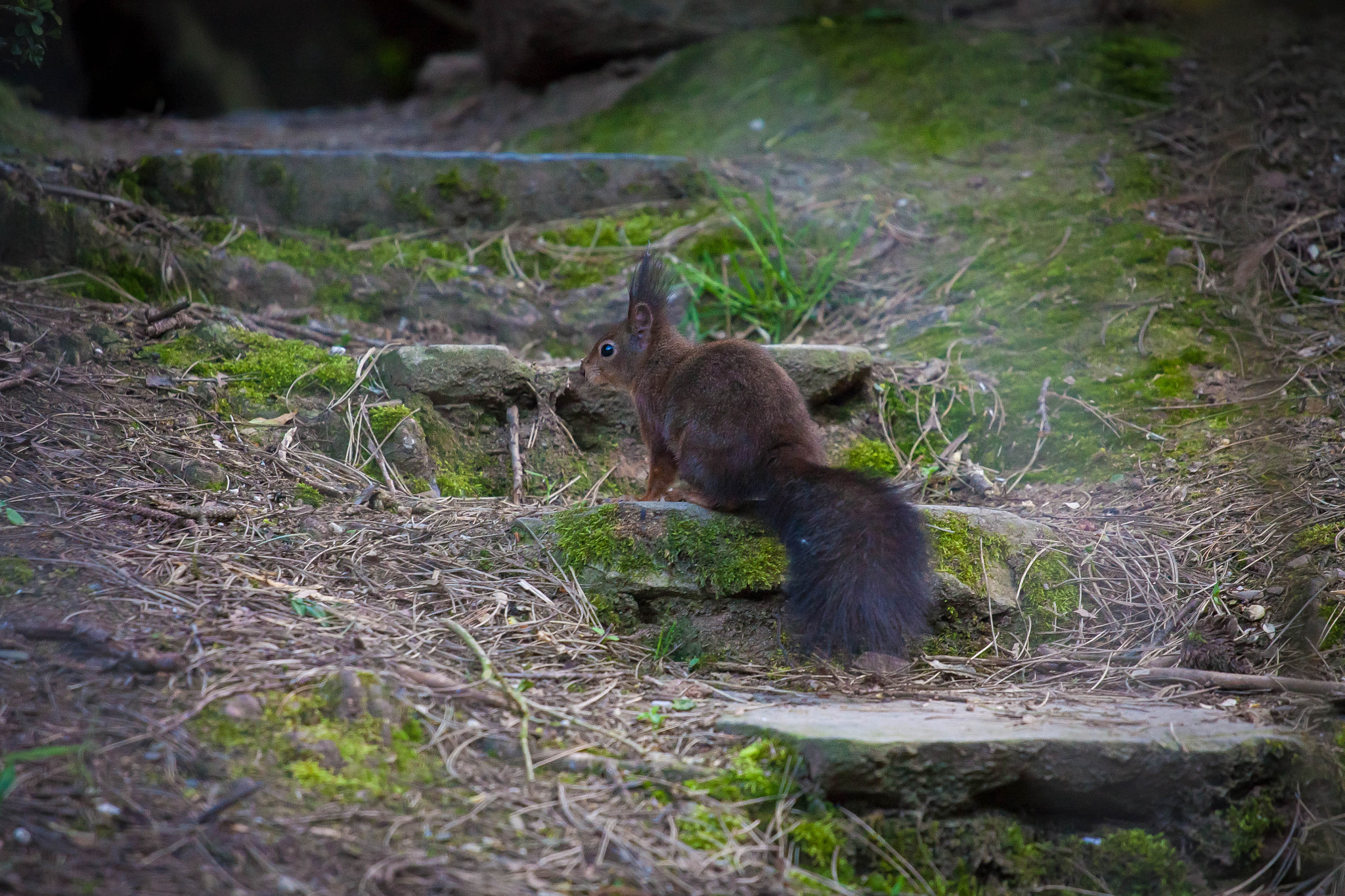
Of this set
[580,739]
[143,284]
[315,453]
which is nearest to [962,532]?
[580,739]

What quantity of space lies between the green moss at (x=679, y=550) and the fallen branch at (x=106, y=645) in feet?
4.15

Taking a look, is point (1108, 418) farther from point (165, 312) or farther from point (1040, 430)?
point (165, 312)

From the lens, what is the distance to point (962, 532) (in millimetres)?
3330

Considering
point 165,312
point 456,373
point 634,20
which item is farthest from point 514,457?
point 634,20

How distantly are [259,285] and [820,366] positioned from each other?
2.64m

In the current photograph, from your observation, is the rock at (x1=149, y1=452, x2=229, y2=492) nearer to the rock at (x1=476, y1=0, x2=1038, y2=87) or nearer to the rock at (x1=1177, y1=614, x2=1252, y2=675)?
the rock at (x1=1177, y1=614, x2=1252, y2=675)

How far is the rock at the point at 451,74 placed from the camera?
9438mm

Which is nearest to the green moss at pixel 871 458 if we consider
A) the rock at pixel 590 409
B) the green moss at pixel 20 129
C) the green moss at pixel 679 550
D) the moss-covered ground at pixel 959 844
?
the rock at pixel 590 409

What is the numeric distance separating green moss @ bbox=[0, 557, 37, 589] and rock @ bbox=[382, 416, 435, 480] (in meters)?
1.39

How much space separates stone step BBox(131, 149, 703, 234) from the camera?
4.98m

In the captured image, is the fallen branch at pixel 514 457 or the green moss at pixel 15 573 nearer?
the green moss at pixel 15 573

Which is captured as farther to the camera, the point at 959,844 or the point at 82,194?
the point at 82,194

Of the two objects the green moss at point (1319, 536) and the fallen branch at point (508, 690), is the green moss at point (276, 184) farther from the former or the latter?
the green moss at point (1319, 536)

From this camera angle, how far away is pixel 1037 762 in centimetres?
229
